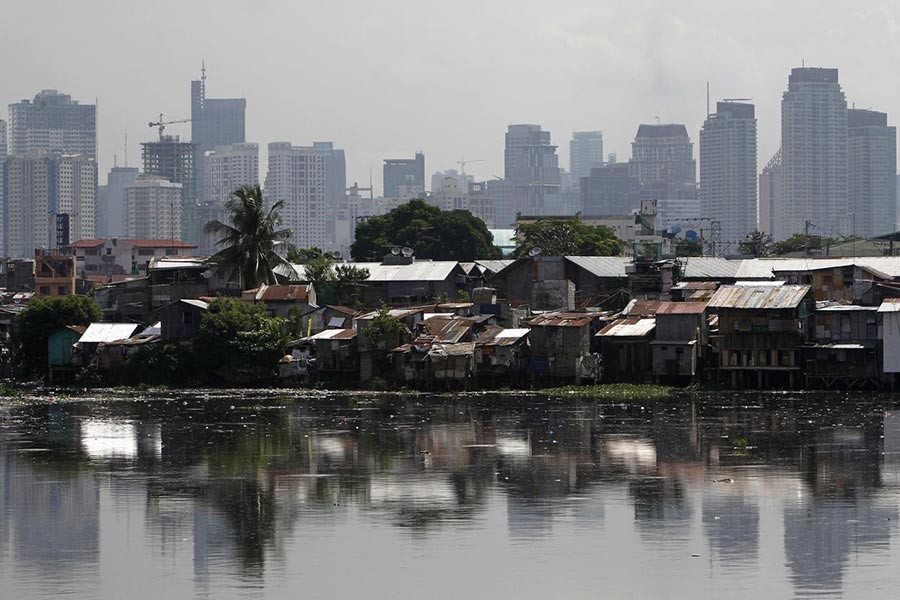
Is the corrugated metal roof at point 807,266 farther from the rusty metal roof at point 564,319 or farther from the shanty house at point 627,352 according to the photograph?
the rusty metal roof at point 564,319

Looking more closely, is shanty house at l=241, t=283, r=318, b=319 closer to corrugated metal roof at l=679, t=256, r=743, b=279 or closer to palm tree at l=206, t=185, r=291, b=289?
palm tree at l=206, t=185, r=291, b=289

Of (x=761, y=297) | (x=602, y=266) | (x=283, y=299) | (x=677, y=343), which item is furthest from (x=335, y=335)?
(x=602, y=266)

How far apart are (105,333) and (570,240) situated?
111 feet

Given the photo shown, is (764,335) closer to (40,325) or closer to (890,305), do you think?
(890,305)

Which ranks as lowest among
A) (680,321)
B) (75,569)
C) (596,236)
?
(75,569)

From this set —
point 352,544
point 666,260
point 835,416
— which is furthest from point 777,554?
A: point 666,260

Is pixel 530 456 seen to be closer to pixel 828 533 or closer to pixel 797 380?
pixel 828 533

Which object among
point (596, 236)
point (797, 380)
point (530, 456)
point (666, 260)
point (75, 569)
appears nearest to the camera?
point (75, 569)

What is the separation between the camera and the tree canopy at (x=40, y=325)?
192 ft

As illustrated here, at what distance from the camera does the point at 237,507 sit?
29.3 metres

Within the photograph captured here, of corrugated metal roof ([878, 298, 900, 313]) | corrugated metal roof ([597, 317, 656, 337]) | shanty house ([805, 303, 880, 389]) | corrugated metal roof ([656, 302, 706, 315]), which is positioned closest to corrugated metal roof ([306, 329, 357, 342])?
corrugated metal roof ([597, 317, 656, 337])

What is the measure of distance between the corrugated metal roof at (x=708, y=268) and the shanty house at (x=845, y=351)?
13415mm

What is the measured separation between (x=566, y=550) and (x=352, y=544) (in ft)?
11.8

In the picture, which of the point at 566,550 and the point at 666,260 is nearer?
the point at 566,550
